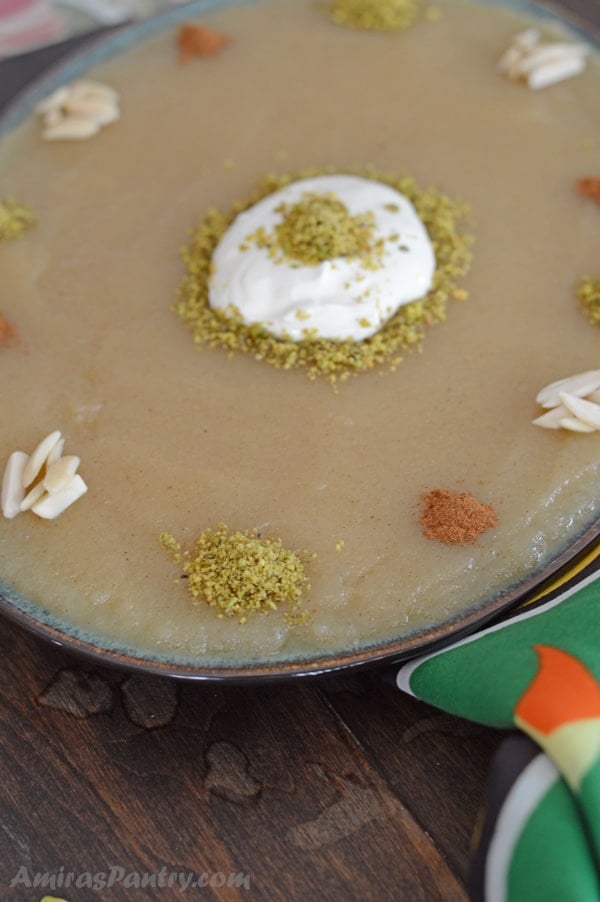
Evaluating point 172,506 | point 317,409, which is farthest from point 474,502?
point 172,506

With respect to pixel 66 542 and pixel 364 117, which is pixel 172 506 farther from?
pixel 364 117

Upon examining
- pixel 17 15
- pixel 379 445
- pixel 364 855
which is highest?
pixel 17 15

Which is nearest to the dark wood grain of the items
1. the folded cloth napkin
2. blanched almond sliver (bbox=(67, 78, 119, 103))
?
the folded cloth napkin

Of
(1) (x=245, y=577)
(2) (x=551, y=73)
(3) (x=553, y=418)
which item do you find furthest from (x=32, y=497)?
(2) (x=551, y=73)

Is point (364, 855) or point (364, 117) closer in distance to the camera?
point (364, 855)

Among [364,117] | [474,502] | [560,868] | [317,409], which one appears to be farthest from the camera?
[364,117]

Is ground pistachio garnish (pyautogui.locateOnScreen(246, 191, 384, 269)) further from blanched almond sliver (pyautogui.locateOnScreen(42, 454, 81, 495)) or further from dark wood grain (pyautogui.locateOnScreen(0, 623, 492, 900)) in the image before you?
dark wood grain (pyautogui.locateOnScreen(0, 623, 492, 900))

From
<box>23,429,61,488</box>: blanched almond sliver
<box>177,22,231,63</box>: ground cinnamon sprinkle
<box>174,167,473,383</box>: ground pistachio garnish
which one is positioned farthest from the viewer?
<box>177,22,231,63</box>: ground cinnamon sprinkle

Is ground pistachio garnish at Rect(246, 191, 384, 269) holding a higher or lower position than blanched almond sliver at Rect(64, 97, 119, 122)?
lower
